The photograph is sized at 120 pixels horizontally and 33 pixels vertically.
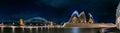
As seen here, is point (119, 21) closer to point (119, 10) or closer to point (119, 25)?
point (119, 25)

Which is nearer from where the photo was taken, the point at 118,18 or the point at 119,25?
the point at 119,25

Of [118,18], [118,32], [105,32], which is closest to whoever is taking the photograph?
[118,32]

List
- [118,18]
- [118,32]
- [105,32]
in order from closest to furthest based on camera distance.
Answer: [118,32] → [105,32] → [118,18]

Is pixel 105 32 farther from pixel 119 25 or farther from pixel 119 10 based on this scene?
pixel 119 10

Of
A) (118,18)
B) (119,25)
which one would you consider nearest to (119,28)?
(119,25)

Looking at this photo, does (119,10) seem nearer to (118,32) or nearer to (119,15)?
(119,15)

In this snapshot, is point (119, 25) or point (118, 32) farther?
point (119, 25)

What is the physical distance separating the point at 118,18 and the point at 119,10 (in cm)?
294

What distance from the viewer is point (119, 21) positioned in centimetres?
4966

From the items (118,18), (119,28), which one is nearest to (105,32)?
(119,28)

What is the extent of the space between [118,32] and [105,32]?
11.5ft

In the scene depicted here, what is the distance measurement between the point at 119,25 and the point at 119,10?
701cm

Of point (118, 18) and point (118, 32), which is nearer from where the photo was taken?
point (118, 32)

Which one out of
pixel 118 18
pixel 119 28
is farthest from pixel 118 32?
pixel 118 18
